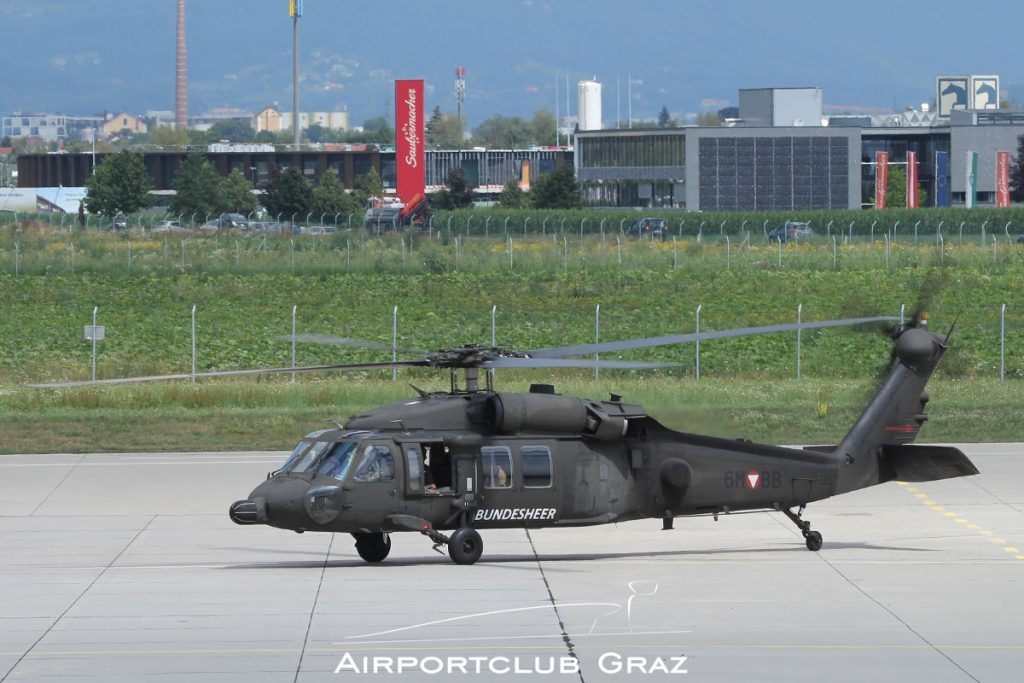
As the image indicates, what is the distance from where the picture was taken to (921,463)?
73.1 ft

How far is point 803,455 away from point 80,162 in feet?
530

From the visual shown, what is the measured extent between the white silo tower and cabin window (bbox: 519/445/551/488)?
Answer: 16350 cm

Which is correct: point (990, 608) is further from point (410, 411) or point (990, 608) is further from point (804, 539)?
point (410, 411)

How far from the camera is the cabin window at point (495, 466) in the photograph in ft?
67.3

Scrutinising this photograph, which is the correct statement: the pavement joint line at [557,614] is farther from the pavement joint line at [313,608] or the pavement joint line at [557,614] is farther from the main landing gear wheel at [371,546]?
the pavement joint line at [313,608]

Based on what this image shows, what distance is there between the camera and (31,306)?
52.8 m

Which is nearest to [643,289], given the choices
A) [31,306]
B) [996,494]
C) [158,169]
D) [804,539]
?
[31,306]

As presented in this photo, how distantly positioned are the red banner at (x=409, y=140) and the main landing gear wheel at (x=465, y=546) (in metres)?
93.5

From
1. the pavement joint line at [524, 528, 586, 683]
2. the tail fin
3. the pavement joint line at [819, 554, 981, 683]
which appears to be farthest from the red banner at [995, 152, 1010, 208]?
the pavement joint line at [524, 528, 586, 683]

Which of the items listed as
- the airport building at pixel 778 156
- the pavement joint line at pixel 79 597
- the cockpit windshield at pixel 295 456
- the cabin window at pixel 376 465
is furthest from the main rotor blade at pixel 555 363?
the airport building at pixel 778 156

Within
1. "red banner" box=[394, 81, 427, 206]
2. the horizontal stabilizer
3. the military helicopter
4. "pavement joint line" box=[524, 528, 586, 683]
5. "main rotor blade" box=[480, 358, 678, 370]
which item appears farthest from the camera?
"red banner" box=[394, 81, 427, 206]

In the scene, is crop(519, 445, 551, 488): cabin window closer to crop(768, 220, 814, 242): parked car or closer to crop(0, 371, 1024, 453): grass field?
crop(0, 371, 1024, 453): grass field

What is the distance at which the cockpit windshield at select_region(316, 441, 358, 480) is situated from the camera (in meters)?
19.8

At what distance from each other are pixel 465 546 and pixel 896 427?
6486mm
